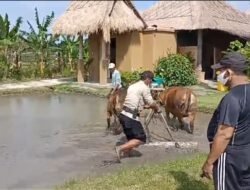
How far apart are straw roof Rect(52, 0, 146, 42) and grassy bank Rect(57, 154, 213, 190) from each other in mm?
13799

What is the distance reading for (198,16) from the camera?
22.3 meters

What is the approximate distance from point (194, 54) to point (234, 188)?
18.8 metres

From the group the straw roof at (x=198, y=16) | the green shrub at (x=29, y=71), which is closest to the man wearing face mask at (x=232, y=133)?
the straw roof at (x=198, y=16)

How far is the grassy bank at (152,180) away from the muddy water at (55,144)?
1.96ft

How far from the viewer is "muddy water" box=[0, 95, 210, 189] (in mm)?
7346

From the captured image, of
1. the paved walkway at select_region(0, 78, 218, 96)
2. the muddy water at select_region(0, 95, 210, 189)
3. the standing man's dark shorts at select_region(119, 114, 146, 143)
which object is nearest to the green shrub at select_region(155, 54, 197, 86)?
the paved walkway at select_region(0, 78, 218, 96)

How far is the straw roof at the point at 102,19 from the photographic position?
67.5 feet

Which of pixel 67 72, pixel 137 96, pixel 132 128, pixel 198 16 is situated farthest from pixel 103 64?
pixel 132 128

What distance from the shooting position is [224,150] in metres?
4.11

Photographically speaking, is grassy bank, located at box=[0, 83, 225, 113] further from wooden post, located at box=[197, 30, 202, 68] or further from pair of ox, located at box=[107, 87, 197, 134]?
pair of ox, located at box=[107, 87, 197, 134]

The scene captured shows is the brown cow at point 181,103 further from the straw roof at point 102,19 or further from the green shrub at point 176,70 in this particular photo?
the straw roof at point 102,19

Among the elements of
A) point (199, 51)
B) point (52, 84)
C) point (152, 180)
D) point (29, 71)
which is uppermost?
point (199, 51)

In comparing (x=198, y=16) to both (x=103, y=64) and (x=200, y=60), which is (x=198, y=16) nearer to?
(x=200, y=60)

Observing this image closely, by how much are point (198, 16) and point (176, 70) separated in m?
3.69
